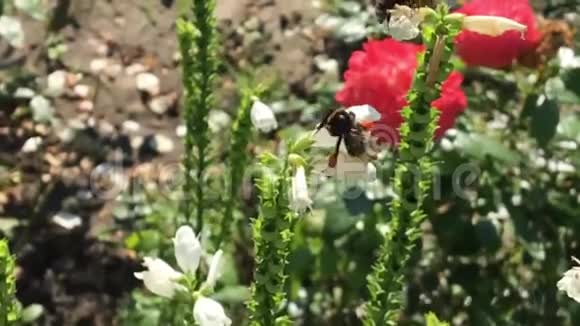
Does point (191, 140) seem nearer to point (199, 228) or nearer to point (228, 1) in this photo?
point (199, 228)

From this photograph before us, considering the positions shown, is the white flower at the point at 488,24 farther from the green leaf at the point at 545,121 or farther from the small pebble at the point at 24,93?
the small pebble at the point at 24,93

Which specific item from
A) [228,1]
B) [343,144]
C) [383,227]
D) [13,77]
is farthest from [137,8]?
[343,144]

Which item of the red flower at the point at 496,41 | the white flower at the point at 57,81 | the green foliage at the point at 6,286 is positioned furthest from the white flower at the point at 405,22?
the white flower at the point at 57,81

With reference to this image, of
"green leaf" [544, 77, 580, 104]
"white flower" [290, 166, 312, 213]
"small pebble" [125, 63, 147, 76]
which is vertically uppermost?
"small pebble" [125, 63, 147, 76]

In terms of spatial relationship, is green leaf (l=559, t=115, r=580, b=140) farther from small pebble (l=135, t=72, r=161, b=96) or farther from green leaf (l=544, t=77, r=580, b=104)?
small pebble (l=135, t=72, r=161, b=96)

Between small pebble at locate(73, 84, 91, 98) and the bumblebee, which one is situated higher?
small pebble at locate(73, 84, 91, 98)

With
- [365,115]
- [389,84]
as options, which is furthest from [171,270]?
[389,84]

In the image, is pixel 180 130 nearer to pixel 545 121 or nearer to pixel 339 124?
pixel 545 121

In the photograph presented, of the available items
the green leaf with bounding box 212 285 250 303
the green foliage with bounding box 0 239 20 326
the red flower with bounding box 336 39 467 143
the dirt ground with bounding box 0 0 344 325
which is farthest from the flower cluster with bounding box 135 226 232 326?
the dirt ground with bounding box 0 0 344 325
